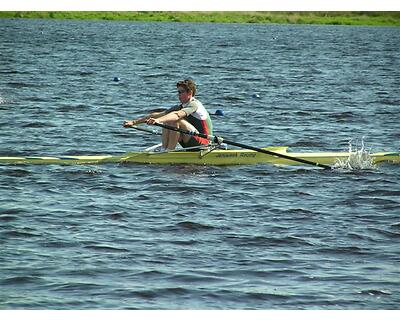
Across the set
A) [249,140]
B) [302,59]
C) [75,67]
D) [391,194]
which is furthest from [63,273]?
[302,59]

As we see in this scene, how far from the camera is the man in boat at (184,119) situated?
51.2 feet

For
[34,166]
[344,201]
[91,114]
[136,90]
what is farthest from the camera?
[136,90]

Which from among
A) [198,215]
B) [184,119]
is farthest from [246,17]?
[198,215]

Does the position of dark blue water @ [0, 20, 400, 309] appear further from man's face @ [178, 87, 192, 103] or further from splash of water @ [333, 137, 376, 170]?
man's face @ [178, 87, 192, 103]

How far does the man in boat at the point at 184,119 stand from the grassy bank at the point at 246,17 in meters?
75.0

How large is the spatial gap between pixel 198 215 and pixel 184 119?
11.2 feet

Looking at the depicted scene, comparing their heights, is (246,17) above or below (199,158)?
below

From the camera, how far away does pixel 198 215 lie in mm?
13055

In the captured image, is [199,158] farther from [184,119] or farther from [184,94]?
[184,94]

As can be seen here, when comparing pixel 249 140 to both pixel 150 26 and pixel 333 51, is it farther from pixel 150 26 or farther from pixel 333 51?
pixel 150 26

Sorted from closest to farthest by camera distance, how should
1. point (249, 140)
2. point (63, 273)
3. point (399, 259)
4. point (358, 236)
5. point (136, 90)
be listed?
point (63, 273), point (399, 259), point (358, 236), point (249, 140), point (136, 90)

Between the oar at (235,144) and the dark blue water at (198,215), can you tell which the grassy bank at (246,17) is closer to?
the dark blue water at (198,215)

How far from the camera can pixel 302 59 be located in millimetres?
52938

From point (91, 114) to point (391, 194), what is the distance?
11705mm
